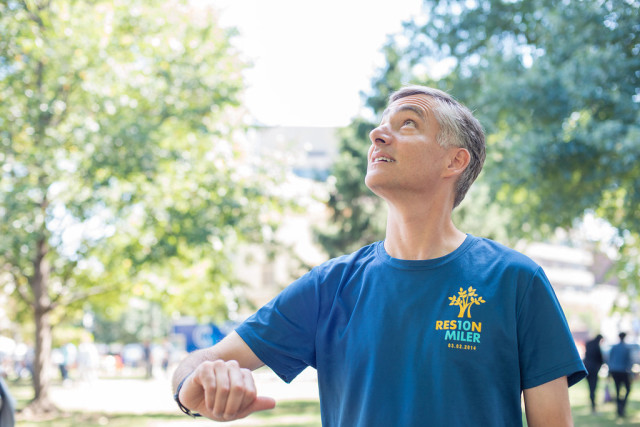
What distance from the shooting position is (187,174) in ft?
50.1

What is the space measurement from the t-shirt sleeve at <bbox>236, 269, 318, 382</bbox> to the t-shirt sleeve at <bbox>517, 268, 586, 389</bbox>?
0.63 meters

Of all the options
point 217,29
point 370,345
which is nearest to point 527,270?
point 370,345

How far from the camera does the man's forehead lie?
2283 millimetres

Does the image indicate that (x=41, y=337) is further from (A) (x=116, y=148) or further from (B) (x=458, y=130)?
(B) (x=458, y=130)

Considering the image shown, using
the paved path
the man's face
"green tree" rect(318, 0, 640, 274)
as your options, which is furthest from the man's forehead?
the paved path

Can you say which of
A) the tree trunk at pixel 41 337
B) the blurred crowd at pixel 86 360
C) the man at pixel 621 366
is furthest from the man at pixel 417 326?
the blurred crowd at pixel 86 360

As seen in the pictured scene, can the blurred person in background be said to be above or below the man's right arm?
below

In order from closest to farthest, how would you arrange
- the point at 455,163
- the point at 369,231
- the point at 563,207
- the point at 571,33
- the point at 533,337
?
1. the point at 533,337
2. the point at 455,163
3. the point at 571,33
4. the point at 563,207
5. the point at 369,231

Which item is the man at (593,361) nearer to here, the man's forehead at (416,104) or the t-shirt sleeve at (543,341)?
the man's forehead at (416,104)

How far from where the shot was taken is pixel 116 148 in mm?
13617

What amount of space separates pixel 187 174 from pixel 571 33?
8321mm

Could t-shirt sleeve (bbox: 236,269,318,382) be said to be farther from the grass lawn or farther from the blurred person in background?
the grass lawn

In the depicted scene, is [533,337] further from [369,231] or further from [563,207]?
[369,231]

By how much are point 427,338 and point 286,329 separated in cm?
46
